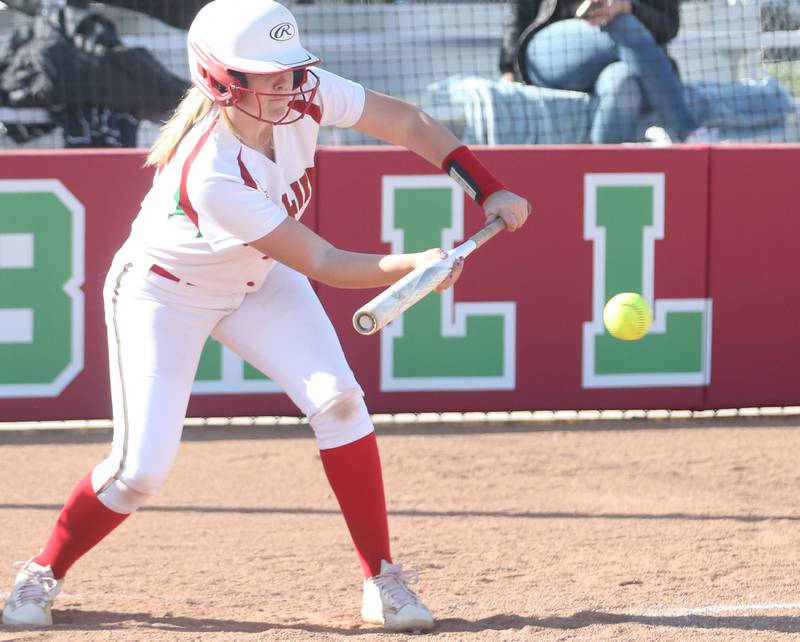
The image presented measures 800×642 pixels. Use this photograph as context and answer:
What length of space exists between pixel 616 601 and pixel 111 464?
1.53 m

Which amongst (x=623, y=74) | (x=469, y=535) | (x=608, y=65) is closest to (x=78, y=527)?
(x=469, y=535)

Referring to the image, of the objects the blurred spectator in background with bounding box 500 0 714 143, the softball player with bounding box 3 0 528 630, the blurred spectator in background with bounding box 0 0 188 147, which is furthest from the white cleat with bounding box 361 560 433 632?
the blurred spectator in background with bounding box 0 0 188 147

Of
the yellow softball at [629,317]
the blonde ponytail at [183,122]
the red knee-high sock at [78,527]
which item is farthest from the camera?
the yellow softball at [629,317]

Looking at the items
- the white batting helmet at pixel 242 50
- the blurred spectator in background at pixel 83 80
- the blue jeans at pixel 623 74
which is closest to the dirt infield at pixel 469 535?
the white batting helmet at pixel 242 50

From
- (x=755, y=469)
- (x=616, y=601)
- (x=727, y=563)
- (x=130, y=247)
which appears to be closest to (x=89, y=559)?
(x=130, y=247)

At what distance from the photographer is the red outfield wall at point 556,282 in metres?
6.77

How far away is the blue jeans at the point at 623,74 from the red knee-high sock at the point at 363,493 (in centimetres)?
585

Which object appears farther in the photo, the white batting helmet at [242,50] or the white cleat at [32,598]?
the white cleat at [32,598]

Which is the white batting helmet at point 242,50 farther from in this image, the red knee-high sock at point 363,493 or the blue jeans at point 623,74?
the blue jeans at point 623,74

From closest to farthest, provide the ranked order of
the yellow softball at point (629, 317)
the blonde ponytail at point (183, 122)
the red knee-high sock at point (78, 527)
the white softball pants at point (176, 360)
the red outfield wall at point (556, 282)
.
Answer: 1. the blonde ponytail at point (183, 122)
2. the white softball pants at point (176, 360)
3. the red knee-high sock at point (78, 527)
4. the yellow softball at point (629, 317)
5. the red outfield wall at point (556, 282)

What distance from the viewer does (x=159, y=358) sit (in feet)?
12.0

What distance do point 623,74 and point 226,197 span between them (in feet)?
21.1

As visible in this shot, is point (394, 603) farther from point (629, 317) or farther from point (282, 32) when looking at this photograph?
point (282, 32)

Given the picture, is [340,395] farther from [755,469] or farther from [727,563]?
[755,469]
